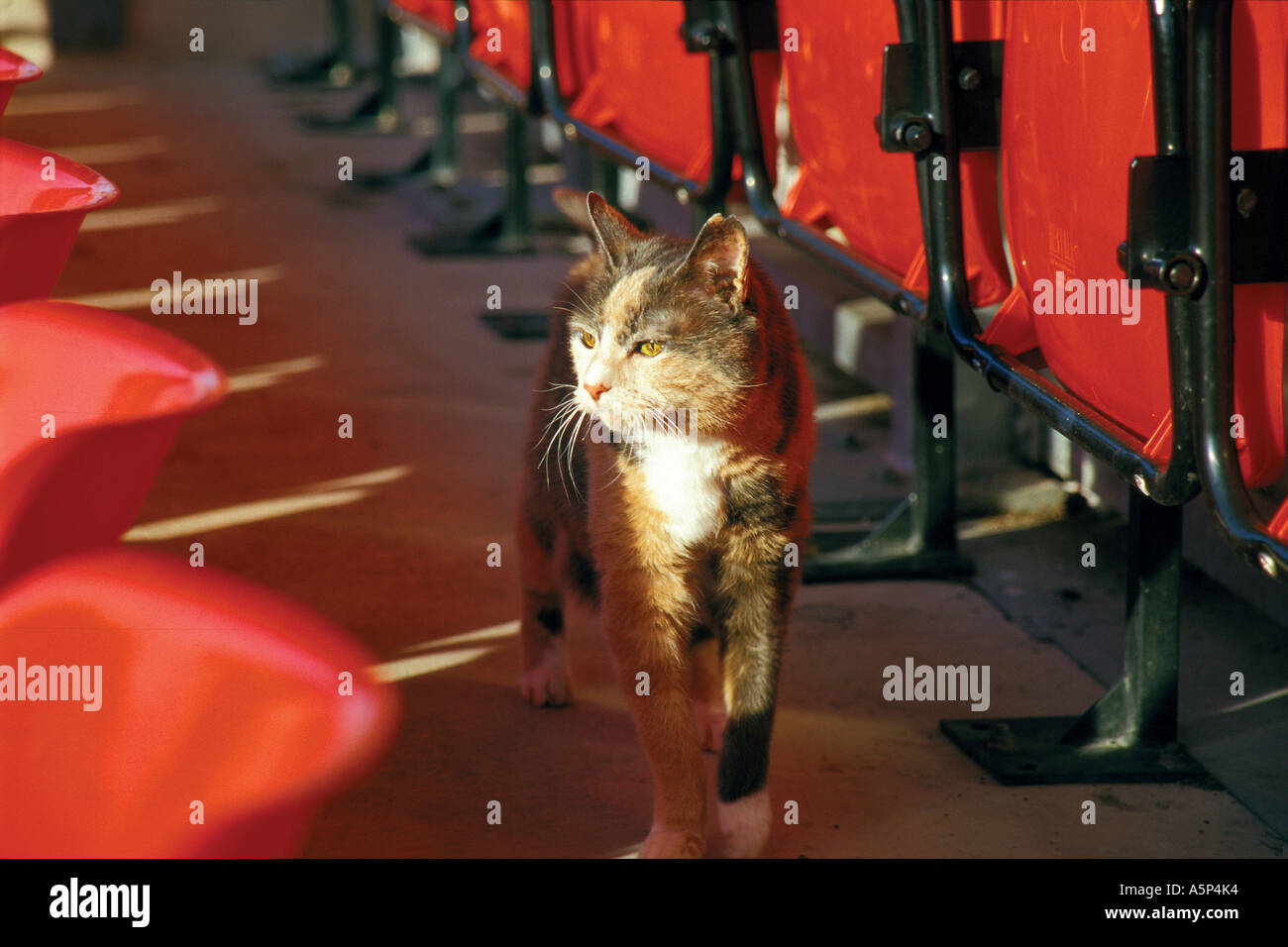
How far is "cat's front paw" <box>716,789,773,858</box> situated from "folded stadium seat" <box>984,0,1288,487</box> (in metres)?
0.67

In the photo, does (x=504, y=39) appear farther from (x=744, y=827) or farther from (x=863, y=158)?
(x=744, y=827)

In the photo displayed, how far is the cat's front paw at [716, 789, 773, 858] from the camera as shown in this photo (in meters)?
1.95

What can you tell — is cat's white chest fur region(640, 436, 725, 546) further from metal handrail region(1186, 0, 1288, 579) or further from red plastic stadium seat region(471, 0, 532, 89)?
red plastic stadium seat region(471, 0, 532, 89)

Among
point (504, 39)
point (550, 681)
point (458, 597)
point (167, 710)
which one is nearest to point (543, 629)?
point (550, 681)

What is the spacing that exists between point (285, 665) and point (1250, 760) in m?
1.86

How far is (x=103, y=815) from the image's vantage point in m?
0.69

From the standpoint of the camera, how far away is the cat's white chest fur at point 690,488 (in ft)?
6.34

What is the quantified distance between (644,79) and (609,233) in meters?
1.08

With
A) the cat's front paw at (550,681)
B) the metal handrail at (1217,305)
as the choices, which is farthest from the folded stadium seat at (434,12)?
the metal handrail at (1217,305)

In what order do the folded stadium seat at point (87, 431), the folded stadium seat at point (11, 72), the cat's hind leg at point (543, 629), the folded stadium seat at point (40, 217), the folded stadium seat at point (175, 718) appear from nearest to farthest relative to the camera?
1. the folded stadium seat at point (175, 718)
2. the folded stadium seat at point (87, 431)
3. the folded stadium seat at point (40, 217)
4. the folded stadium seat at point (11, 72)
5. the cat's hind leg at point (543, 629)

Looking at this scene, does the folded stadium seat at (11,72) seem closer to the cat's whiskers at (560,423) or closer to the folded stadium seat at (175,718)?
the cat's whiskers at (560,423)

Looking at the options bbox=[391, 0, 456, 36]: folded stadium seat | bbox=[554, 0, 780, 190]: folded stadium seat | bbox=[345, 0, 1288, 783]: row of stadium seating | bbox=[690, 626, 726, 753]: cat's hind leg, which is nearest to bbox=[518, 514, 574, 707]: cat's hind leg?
bbox=[690, 626, 726, 753]: cat's hind leg

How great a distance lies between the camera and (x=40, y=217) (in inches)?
46.8
